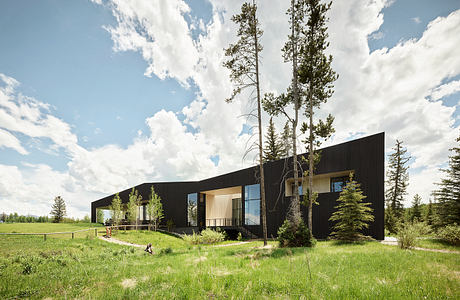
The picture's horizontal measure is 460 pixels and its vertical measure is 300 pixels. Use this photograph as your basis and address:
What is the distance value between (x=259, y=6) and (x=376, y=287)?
51.6 feet

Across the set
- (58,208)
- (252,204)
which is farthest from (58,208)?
(252,204)

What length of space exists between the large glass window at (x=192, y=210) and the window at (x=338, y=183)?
58.1ft

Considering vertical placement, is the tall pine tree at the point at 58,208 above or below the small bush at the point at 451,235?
below

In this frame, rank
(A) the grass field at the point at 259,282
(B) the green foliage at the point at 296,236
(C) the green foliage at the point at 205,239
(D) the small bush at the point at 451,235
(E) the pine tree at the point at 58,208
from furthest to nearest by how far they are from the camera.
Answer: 1. (E) the pine tree at the point at 58,208
2. (C) the green foliage at the point at 205,239
3. (B) the green foliage at the point at 296,236
4. (D) the small bush at the point at 451,235
5. (A) the grass field at the point at 259,282

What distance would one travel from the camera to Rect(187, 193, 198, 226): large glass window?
2891 cm

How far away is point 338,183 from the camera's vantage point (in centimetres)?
1672

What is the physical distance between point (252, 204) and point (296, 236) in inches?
451

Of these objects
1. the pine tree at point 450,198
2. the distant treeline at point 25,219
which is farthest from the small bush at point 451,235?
the distant treeline at point 25,219

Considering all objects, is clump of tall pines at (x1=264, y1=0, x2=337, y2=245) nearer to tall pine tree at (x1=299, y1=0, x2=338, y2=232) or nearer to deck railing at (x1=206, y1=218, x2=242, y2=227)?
tall pine tree at (x1=299, y1=0, x2=338, y2=232)

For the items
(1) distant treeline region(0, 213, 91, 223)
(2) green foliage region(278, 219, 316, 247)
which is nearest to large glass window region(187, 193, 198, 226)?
(2) green foliage region(278, 219, 316, 247)

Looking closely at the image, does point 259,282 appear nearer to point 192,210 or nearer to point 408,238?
point 408,238

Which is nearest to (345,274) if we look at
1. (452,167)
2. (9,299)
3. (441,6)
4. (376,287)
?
(376,287)

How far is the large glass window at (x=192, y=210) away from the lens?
2891cm

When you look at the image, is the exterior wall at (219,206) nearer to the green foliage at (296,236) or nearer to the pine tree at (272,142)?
the pine tree at (272,142)
